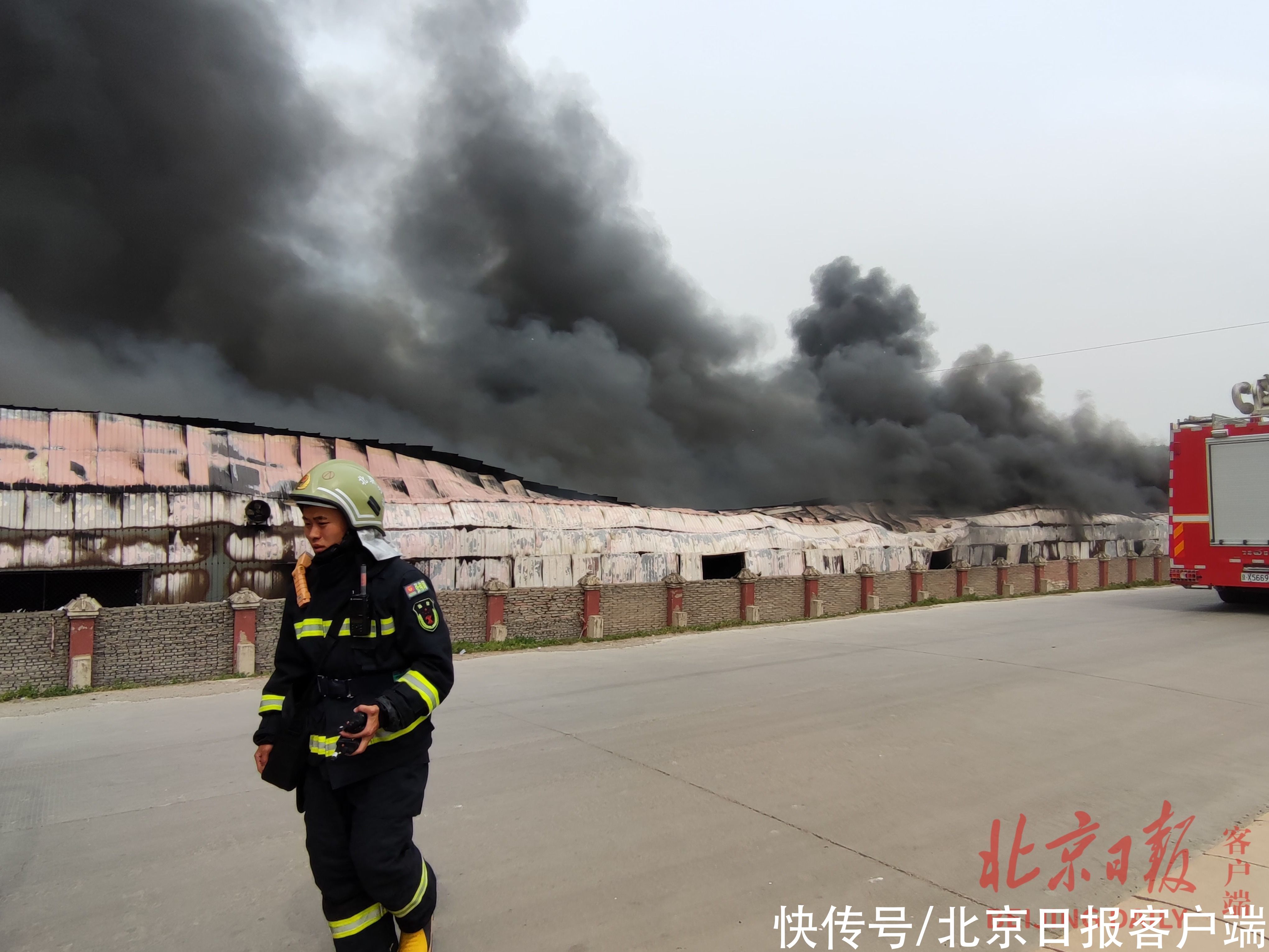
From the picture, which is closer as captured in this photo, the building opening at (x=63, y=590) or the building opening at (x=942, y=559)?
the building opening at (x=63, y=590)

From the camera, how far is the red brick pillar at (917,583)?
17.1m

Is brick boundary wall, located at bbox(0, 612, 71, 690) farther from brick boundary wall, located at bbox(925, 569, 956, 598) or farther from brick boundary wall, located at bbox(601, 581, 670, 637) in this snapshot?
brick boundary wall, located at bbox(925, 569, 956, 598)

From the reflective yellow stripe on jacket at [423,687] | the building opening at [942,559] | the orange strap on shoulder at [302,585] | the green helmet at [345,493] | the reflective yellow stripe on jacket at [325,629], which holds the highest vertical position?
the green helmet at [345,493]

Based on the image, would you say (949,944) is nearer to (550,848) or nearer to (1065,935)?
(1065,935)

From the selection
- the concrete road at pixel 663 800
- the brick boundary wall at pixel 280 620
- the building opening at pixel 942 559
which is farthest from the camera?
the building opening at pixel 942 559

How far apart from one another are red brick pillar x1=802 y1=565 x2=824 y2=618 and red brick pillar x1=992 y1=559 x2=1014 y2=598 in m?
6.51

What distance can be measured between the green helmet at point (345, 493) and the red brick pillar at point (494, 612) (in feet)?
29.4

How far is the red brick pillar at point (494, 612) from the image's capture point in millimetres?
11078

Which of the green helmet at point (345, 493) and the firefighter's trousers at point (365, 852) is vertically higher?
the green helmet at point (345, 493)

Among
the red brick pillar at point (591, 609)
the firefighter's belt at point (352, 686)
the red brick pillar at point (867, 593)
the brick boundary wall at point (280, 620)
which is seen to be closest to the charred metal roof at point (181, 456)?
the brick boundary wall at point (280, 620)

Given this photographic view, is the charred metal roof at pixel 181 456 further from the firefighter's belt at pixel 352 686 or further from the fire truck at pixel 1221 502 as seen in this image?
the fire truck at pixel 1221 502

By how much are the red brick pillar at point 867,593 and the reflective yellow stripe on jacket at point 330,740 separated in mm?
14916

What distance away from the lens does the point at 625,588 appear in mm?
12609

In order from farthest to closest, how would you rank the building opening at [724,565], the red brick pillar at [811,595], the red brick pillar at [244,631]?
the building opening at [724,565] < the red brick pillar at [811,595] < the red brick pillar at [244,631]
